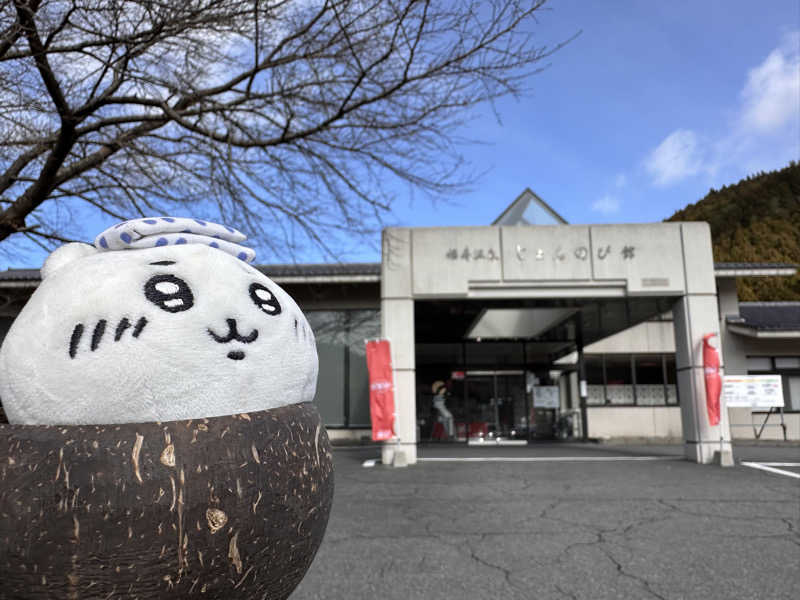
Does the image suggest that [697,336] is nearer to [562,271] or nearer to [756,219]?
[562,271]

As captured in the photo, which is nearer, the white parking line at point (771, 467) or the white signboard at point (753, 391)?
the white parking line at point (771, 467)

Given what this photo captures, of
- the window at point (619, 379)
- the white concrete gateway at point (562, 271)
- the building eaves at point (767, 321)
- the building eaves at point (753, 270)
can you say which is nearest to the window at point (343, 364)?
the white concrete gateway at point (562, 271)

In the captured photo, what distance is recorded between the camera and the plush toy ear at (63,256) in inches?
79.1

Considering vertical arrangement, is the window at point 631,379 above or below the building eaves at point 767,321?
below

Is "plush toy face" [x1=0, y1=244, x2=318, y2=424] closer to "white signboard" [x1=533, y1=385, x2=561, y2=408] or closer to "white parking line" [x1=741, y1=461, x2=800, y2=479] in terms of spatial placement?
"white parking line" [x1=741, y1=461, x2=800, y2=479]

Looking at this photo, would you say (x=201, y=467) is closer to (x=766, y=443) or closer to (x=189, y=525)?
(x=189, y=525)

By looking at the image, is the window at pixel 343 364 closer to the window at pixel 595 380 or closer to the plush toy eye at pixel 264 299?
the window at pixel 595 380

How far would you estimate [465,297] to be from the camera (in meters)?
10.6

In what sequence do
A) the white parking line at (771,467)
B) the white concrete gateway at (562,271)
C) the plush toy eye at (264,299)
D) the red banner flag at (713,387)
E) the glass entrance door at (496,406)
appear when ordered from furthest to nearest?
the glass entrance door at (496,406) < the white concrete gateway at (562,271) < the red banner flag at (713,387) < the white parking line at (771,467) < the plush toy eye at (264,299)

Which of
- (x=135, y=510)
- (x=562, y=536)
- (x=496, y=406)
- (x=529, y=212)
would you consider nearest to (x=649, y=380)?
(x=496, y=406)

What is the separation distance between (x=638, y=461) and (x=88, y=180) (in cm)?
1046

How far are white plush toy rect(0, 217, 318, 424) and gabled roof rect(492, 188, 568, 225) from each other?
14181 mm

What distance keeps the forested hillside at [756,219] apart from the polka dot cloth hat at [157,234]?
37084mm

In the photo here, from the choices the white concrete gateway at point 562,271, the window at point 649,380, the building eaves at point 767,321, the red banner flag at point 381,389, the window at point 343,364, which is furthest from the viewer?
the window at point 649,380
